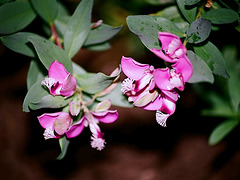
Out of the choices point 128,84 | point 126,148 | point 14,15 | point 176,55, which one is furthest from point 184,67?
point 126,148

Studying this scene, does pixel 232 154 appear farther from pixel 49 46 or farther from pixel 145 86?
pixel 49 46

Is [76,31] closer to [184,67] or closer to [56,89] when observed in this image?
[56,89]

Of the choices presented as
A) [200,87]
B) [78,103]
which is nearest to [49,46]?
[78,103]

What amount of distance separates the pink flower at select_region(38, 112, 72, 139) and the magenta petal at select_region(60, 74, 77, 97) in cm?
6

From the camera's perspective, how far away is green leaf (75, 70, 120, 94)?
0.80 metres

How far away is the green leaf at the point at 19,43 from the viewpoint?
0.87 meters

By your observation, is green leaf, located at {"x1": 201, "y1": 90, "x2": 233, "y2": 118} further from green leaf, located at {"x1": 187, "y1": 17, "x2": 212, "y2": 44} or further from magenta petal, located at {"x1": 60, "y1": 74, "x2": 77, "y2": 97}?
magenta petal, located at {"x1": 60, "y1": 74, "x2": 77, "y2": 97}

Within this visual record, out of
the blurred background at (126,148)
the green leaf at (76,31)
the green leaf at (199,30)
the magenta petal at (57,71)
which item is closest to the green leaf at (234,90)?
the blurred background at (126,148)

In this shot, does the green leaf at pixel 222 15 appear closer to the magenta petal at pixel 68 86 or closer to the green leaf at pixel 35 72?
the magenta petal at pixel 68 86

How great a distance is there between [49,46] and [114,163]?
1.19 metres

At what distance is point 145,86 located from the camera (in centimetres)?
77

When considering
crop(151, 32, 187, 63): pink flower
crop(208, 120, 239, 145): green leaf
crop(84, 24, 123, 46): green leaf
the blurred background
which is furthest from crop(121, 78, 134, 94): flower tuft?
the blurred background

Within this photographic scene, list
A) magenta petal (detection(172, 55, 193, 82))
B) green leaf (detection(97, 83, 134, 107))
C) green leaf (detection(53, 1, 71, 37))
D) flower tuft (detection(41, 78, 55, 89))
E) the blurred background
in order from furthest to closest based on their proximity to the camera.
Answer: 1. the blurred background
2. green leaf (detection(53, 1, 71, 37))
3. green leaf (detection(97, 83, 134, 107))
4. flower tuft (detection(41, 78, 55, 89))
5. magenta petal (detection(172, 55, 193, 82))

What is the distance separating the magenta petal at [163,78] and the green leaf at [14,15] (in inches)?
21.9
